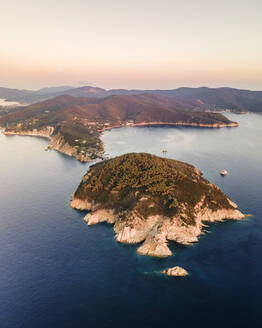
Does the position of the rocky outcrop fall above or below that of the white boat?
below

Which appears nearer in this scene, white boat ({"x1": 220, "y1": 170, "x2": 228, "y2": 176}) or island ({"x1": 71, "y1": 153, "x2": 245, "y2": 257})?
island ({"x1": 71, "y1": 153, "x2": 245, "y2": 257})

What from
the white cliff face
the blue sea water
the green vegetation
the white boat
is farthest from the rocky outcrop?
the white boat

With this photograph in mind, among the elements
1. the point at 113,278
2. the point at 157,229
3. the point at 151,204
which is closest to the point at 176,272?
the point at 157,229

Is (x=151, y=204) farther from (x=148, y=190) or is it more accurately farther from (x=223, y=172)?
(x=223, y=172)

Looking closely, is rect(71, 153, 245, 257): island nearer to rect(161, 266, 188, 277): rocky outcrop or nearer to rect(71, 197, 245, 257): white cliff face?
rect(71, 197, 245, 257): white cliff face

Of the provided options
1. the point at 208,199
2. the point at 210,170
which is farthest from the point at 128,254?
the point at 210,170

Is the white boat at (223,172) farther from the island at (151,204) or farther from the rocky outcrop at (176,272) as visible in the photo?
the rocky outcrop at (176,272)

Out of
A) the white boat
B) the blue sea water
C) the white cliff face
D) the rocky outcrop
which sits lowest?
the blue sea water

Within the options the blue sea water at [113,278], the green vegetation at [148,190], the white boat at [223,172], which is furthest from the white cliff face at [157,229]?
the white boat at [223,172]

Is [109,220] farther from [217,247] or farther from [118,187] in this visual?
[217,247]
